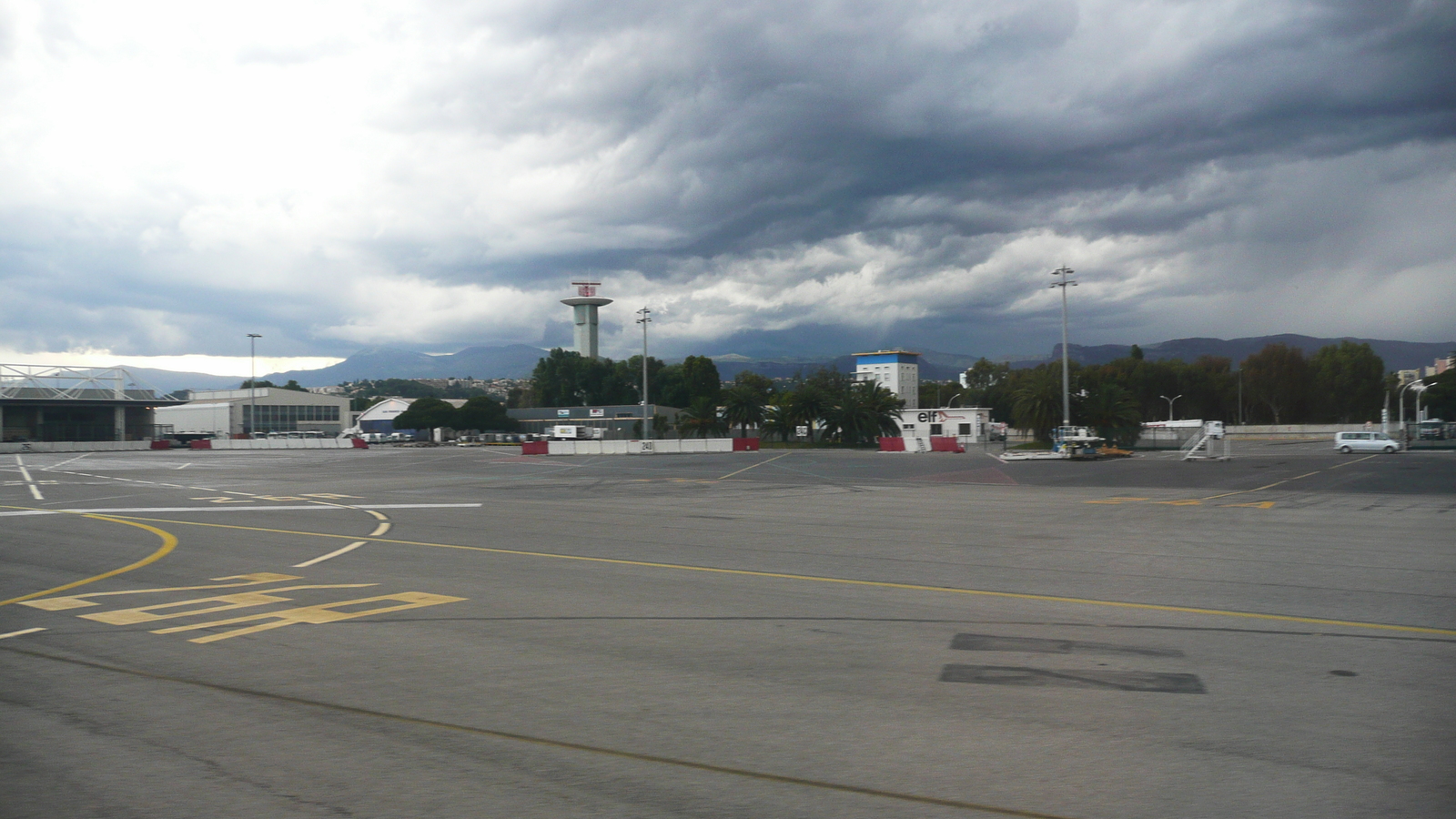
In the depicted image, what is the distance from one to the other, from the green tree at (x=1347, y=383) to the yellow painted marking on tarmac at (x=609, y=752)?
155433mm

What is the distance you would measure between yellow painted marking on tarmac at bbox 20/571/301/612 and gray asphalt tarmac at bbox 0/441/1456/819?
2.7 inches

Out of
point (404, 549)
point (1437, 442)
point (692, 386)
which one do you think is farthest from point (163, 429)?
point (1437, 442)

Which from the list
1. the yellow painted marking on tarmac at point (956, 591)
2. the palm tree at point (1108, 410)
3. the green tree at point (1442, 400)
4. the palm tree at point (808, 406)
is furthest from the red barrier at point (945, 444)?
the green tree at point (1442, 400)

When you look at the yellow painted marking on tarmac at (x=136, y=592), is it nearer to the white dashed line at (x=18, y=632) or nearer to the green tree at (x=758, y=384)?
the white dashed line at (x=18, y=632)

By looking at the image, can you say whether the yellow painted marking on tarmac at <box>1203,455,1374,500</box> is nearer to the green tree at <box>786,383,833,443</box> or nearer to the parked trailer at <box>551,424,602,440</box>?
the green tree at <box>786,383,833,443</box>

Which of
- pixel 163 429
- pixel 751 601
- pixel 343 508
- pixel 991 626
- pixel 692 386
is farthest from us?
pixel 692 386

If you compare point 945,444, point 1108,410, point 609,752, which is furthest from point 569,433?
point 609,752

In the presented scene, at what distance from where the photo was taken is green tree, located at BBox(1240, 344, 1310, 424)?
132m

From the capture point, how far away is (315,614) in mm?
9172

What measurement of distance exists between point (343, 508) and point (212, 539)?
6317 mm

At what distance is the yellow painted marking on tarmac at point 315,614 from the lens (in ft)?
27.6

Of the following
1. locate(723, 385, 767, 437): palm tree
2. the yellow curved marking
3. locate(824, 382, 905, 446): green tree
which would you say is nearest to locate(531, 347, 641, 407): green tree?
locate(723, 385, 767, 437): palm tree

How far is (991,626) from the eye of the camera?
8.48 m

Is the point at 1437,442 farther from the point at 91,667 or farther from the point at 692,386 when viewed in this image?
the point at 692,386
